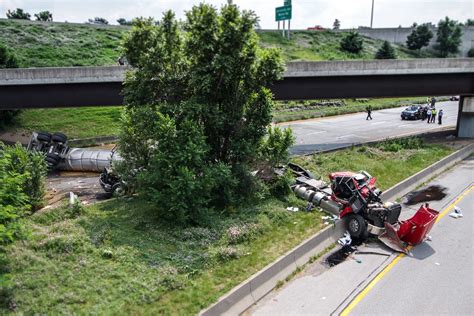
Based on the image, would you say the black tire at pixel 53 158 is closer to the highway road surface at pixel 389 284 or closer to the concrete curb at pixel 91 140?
the concrete curb at pixel 91 140

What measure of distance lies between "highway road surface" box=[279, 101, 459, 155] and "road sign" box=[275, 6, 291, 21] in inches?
1258

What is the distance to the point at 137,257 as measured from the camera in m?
11.2

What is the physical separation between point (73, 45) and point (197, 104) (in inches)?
1968

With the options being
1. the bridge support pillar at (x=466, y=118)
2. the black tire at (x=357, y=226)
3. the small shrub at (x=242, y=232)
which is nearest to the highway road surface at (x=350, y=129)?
the bridge support pillar at (x=466, y=118)

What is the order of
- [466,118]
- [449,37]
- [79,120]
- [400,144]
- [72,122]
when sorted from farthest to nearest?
[449,37] < [79,120] < [72,122] < [466,118] < [400,144]

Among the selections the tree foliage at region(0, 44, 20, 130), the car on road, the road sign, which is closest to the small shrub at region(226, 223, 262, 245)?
the tree foliage at region(0, 44, 20, 130)

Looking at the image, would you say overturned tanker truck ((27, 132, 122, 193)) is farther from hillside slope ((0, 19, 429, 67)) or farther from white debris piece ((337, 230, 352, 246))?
hillside slope ((0, 19, 429, 67))

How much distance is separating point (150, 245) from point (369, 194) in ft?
24.7

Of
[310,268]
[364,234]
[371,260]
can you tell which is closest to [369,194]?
[364,234]

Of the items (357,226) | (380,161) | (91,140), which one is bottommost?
(91,140)

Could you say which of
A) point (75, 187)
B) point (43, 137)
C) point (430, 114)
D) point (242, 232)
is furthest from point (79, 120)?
point (430, 114)

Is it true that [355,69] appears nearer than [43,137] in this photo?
No

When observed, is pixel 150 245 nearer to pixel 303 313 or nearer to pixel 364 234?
pixel 303 313

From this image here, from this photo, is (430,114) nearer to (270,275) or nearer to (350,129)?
(350,129)
